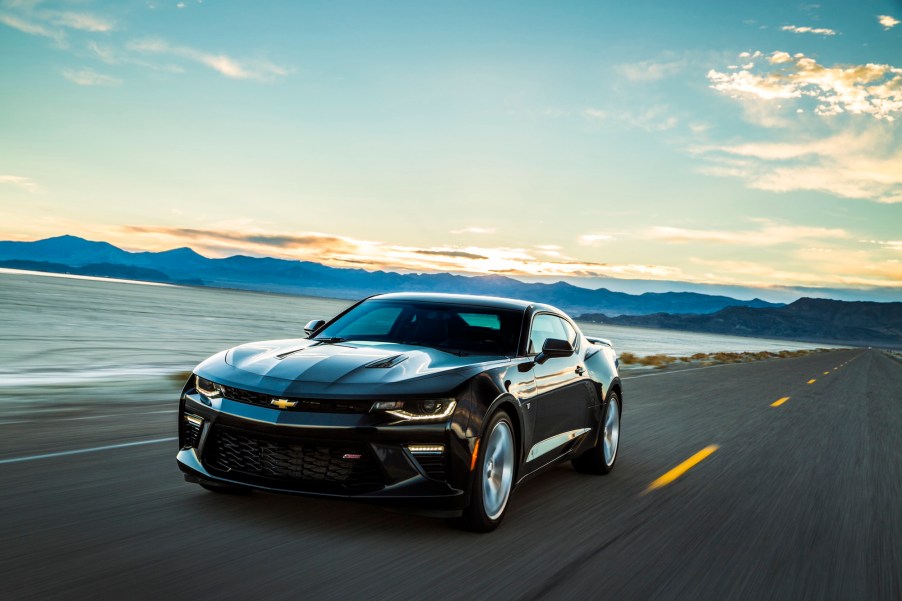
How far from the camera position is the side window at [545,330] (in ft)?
19.9

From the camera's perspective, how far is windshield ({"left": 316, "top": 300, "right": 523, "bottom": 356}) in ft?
19.0

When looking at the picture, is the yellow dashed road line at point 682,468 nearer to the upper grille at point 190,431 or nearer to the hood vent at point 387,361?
the hood vent at point 387,361

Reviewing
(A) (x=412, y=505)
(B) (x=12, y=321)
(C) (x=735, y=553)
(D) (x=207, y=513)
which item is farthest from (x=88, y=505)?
(B) (x=12, y=321)

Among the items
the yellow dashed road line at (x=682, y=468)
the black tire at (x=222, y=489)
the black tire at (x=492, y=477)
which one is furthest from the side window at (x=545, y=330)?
the black tire at (x=222, y=489)

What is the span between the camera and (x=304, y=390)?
436cm

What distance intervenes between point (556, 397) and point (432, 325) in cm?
109

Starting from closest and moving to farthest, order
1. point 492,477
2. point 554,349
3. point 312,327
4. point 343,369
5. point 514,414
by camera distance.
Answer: point 343,369 → point 492,477 → point 514,414 → point 554,349 → point 312,327

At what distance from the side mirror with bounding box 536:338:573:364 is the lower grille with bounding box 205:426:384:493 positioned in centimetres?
183

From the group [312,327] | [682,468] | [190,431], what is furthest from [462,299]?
[682,468]

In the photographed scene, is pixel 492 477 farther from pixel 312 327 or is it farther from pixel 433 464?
pixel 312 327

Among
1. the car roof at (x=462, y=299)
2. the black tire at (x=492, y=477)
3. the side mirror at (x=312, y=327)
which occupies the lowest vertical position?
the black tire at (x=492, y=477)

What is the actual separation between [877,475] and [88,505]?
7316 mm

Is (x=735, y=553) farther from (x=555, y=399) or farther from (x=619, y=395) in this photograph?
(x=619, y=395)

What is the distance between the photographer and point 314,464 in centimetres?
433
